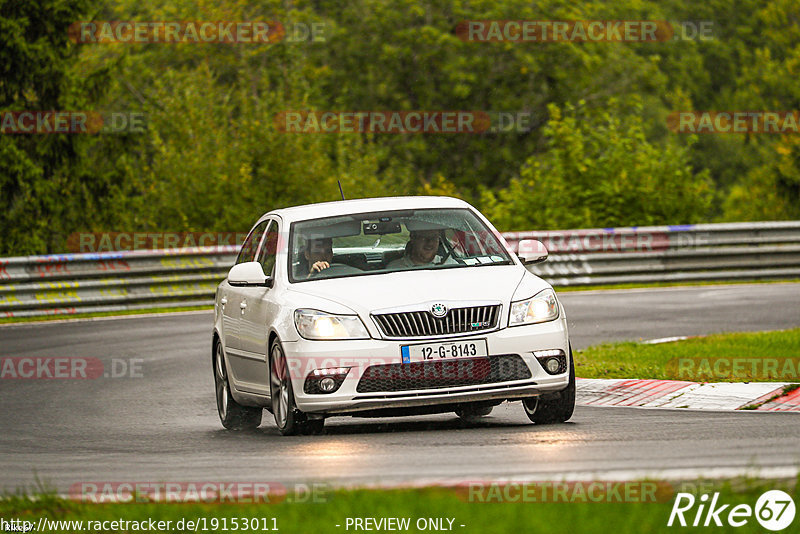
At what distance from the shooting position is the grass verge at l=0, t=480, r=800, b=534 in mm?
5703

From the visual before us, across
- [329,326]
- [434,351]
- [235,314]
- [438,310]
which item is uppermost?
[438,310]

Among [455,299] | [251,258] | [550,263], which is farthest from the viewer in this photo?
[550,263]

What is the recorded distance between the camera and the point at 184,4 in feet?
177

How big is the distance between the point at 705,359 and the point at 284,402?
5242 mm

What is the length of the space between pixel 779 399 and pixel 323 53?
1834 inches

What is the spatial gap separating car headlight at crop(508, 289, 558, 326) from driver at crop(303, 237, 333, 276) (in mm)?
1535

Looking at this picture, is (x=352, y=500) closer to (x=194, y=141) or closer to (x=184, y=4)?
(x=194, y=141)

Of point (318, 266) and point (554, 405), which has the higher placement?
point (318, 266)

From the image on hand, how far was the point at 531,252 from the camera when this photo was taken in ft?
35.0

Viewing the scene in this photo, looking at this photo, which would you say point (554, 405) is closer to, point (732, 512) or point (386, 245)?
point (386, 245)

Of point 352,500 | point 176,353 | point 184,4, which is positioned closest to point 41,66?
point 176,353

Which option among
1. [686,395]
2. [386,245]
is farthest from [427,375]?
[686,395]

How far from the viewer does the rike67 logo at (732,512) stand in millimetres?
5656

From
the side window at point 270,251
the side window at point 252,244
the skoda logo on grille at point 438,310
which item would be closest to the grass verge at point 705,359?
the side window at point 252,244
